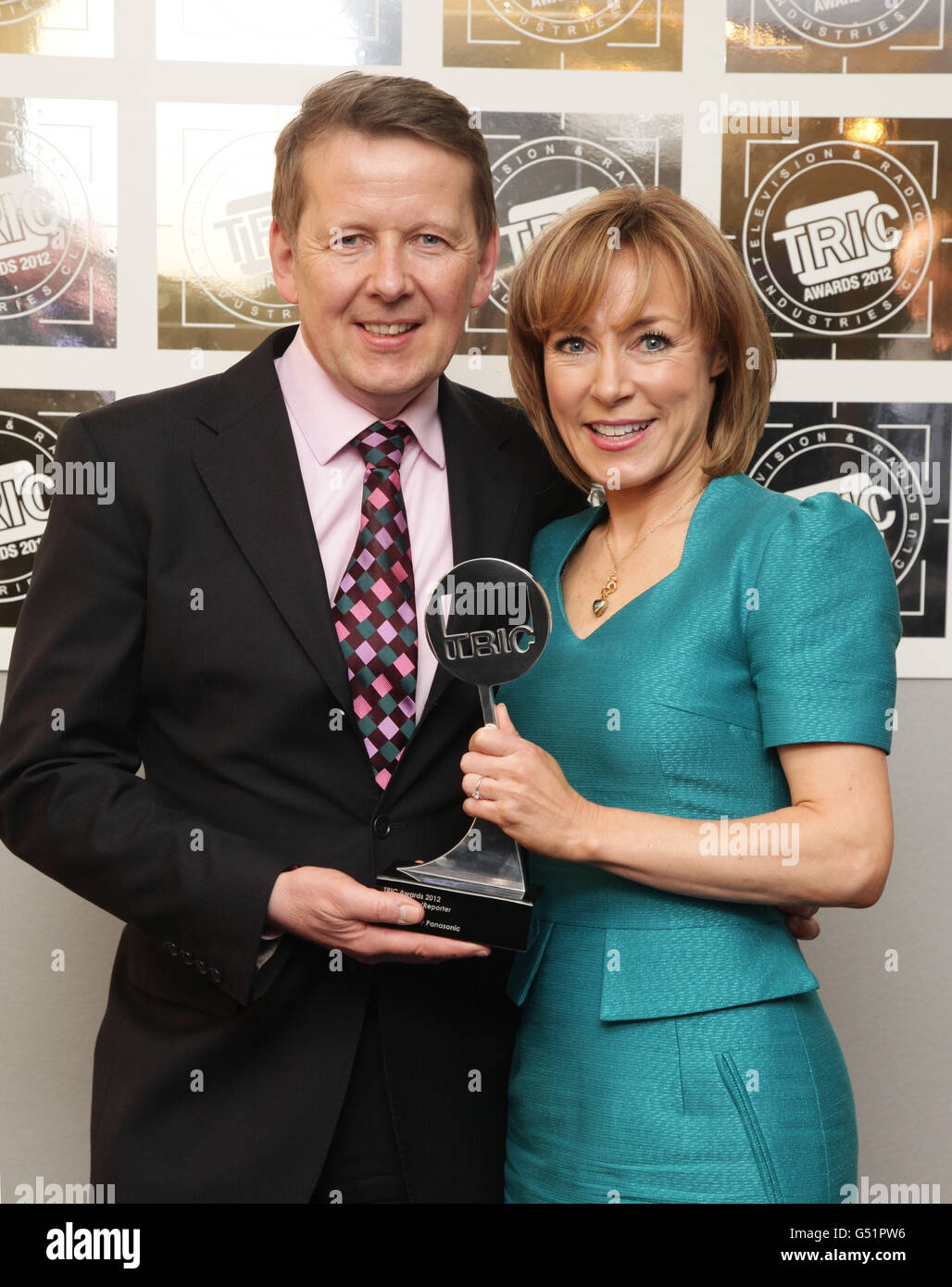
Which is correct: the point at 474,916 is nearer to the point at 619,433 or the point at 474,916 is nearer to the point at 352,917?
the point at 352,917

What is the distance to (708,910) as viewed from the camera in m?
1.30

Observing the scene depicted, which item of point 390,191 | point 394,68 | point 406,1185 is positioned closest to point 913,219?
point 394,68

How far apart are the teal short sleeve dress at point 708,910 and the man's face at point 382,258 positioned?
0.40 meters

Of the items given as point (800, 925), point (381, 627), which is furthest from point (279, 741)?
point (800, 925)

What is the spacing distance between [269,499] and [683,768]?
1.77 ft

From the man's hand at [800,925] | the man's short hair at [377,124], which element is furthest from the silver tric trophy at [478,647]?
the man's short hair at [377,124]

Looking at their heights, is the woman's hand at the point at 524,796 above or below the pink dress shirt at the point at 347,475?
below

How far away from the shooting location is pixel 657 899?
131cm

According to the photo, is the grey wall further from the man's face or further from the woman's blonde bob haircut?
the man's face

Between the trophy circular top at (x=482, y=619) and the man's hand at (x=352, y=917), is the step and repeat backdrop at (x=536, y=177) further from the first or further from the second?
the man's hand at (x=352, y=917)

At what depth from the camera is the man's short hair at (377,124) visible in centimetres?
144

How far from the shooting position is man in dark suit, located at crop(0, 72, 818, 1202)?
1347 millimetres

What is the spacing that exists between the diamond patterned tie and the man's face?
144mm

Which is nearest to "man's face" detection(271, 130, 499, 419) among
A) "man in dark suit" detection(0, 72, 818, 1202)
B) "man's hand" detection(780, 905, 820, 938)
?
"man in dark suit" detection(0, 72, 818, 1202)
